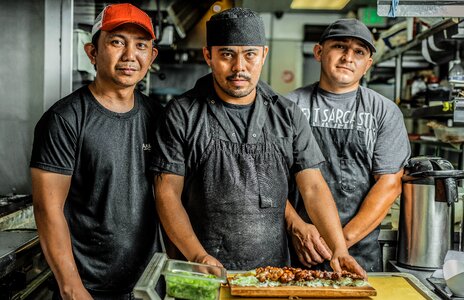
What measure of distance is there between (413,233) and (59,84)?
85.8 inches

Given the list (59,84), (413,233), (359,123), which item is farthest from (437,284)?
(59,84)

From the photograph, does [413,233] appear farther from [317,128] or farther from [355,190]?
[317,128]

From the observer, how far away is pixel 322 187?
2.35 meters

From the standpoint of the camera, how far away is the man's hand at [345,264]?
200cm

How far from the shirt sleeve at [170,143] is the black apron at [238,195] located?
0.10 meters

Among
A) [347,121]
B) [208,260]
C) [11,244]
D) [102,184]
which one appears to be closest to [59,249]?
[102,184]

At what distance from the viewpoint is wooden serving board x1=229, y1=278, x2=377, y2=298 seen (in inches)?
71.8

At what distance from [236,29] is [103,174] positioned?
79 centimetres

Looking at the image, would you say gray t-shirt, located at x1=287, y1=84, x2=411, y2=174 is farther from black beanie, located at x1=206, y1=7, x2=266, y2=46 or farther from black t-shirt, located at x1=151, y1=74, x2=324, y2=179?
black beanie, located at x1=206, y1=7, x2=266, y2=46

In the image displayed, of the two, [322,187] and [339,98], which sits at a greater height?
[339,98]

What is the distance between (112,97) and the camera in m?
2.28

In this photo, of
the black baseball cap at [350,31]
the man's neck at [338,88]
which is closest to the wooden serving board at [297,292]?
the man's neck at [338,88]

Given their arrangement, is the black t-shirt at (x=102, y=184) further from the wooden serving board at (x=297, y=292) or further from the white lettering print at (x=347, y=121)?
the white lettering print at (x=347, y=121)

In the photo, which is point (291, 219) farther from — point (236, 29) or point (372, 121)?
point (236, 29)
